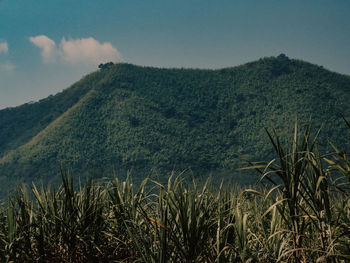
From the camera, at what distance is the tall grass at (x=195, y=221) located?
2.54 m

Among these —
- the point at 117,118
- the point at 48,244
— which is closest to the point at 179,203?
the point at 48,244

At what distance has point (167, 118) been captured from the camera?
65.8 m

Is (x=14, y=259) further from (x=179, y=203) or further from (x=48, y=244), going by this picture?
(x=179, y=203)

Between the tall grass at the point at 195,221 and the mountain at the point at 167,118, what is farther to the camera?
the mountain at the point at 167,118

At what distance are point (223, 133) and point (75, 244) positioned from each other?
61.0 meters

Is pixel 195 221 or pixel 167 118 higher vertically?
pixel 167 118

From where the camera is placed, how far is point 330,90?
2488 inches

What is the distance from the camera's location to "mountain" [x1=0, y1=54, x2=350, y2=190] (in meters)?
56.9

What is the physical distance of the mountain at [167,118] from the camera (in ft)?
187

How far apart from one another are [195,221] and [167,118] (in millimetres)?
62983

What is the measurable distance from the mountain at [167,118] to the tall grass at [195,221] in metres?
49.5

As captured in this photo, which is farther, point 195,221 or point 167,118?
point 167,118

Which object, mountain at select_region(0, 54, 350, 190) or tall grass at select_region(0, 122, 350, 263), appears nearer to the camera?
tall grass at select_region(0, 122, 350, 263)

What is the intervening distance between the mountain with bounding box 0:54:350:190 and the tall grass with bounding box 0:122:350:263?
49534mm
